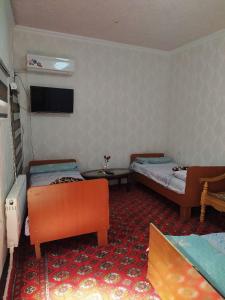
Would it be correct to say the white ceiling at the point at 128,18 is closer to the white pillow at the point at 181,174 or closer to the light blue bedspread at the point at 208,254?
the white pillow at the point at 181,174

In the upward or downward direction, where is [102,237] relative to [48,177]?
downward

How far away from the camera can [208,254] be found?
145cm

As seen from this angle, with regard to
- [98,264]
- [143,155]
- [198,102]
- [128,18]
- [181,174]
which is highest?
[128,18]

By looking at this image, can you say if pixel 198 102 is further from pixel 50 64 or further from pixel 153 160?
pixel 50 64

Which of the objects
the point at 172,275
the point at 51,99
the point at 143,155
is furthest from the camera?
the point at 143,155

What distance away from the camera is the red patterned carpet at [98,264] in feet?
5.62

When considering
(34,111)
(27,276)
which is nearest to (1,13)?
(34,111)

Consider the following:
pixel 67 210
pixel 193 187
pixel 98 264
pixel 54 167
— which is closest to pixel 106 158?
pixel 54 167

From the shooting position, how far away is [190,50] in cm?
392

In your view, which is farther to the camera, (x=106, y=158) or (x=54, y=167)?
(x=106, y=158)

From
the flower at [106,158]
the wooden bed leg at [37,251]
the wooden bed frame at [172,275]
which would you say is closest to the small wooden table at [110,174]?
the flower at [106,158]

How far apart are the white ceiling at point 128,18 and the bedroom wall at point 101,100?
0.94 ft

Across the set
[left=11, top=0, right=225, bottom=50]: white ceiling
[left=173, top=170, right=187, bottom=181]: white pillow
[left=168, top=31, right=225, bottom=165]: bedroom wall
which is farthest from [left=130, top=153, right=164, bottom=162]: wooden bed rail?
[left=11, top=0, right=225, bottom=50]: white ceiling

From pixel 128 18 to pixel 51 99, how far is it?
5.55ft
